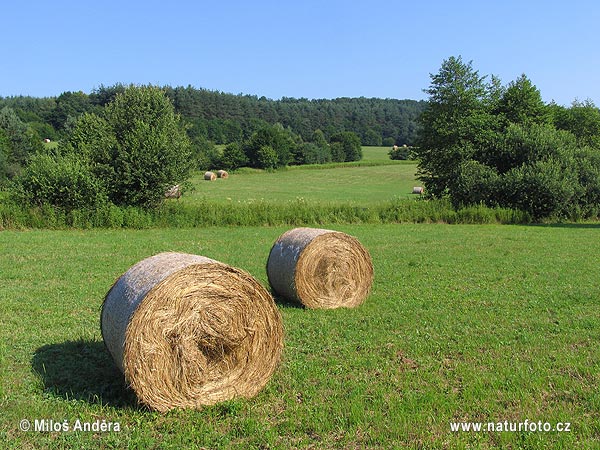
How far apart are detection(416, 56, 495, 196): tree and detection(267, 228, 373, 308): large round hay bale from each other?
2707cm

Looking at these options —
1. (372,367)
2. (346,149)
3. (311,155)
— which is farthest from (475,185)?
(346,149)

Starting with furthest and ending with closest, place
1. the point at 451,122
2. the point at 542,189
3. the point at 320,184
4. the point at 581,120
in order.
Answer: the point at 320,184
the point at 581,120
the point at 451,122
the point at 542,189

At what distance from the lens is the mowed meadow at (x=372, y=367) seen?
5023mm

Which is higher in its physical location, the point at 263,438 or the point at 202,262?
the point at 202,262

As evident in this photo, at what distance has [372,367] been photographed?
6.71m

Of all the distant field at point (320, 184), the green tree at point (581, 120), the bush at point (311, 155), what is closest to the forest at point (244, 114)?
the bush at point (311, 155)

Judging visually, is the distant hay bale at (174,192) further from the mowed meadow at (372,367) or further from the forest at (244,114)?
the forest at (244,114)

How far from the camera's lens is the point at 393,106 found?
144000mm

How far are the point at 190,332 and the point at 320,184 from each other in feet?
183

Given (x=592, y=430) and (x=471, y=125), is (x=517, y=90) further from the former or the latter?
(x=592, y=430)

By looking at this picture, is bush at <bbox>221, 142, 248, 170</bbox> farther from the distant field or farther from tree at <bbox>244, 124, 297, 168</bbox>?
the distant field

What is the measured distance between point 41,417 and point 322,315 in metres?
5.30

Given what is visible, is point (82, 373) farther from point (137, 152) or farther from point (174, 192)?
point (174, 192)

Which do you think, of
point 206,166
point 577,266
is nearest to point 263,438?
point 577,266
